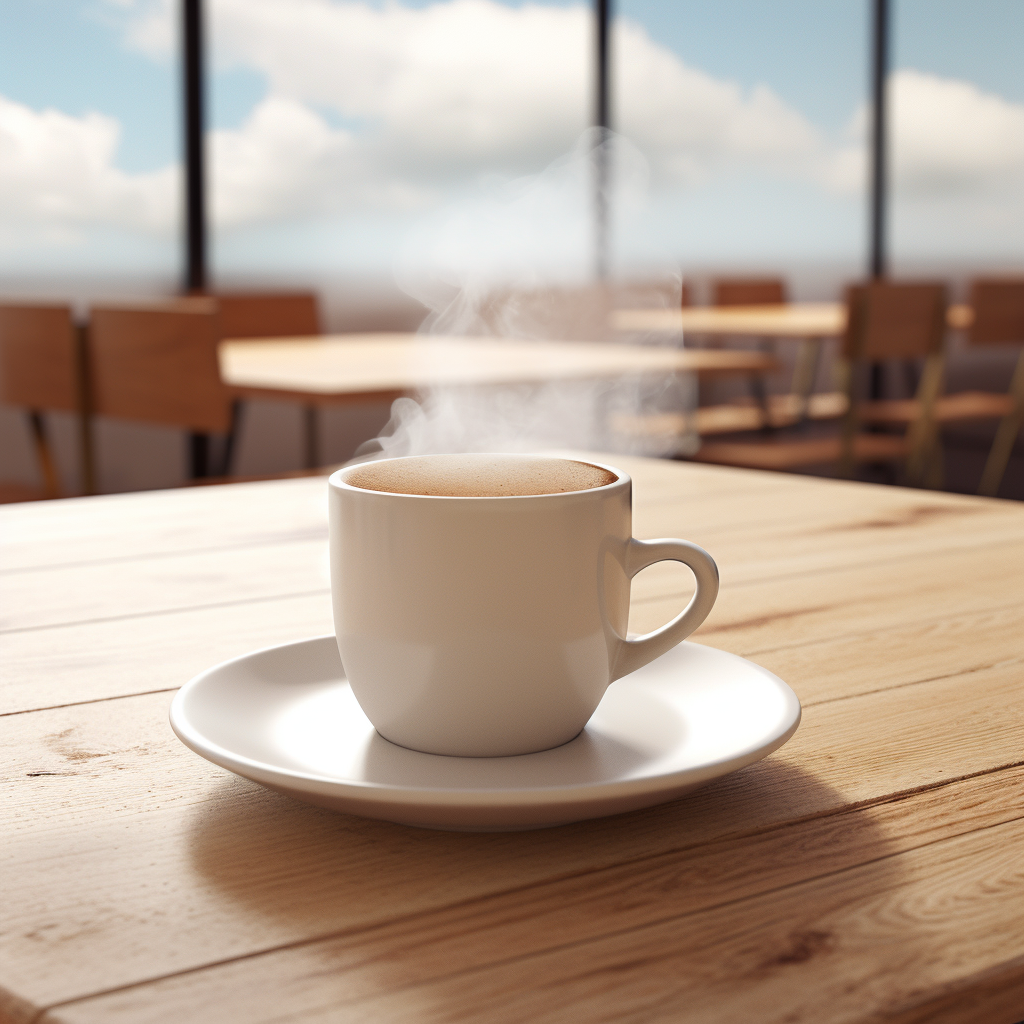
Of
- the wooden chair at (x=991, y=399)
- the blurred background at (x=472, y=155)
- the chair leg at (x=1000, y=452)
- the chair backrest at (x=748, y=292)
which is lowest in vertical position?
the chair leg at (x=1000, y=452)

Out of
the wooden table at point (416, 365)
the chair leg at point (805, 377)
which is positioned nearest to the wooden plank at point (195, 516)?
the wooden table at point (416, 365)

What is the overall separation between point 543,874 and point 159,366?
1.78m

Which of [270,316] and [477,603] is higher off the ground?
[270,316]

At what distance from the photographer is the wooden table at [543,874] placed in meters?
0.26

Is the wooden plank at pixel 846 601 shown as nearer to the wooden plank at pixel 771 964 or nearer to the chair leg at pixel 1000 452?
the wooden plank at pixel 771 964

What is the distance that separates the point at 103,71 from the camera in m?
3.18

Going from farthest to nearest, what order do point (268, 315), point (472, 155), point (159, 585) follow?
1. point (472, 155)
2. point (268, 315)
3. point (159, 585)

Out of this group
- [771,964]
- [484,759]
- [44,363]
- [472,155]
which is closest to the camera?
[771,964]

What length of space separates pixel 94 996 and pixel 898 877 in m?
0.19

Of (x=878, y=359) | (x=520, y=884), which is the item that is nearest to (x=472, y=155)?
(x=878, y=359)

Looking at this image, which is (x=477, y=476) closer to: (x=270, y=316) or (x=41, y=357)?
(x=41, y=357)

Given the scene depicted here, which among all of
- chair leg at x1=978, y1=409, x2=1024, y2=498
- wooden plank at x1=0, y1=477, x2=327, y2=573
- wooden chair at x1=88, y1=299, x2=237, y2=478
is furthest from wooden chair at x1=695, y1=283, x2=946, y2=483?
wooden plank at x1=0, y1=477, x2=327, y2=573

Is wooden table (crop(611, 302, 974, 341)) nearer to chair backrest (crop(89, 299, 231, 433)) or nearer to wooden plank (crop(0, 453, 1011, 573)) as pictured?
chair backrest (crop(89, 299, 231, 433))

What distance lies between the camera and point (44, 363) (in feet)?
7.03
